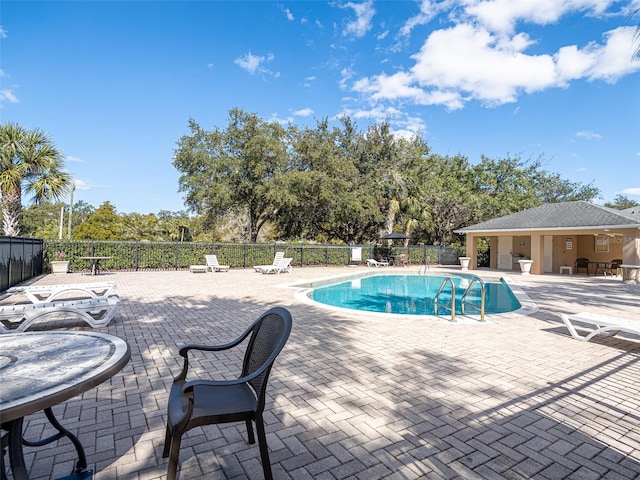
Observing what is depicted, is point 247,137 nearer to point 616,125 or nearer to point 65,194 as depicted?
point 65,194

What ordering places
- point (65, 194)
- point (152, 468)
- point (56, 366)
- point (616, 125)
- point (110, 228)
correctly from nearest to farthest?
point (56, 366) → point (152, 468) → point (65, 194) → point (616, 125) → point (110, 228)

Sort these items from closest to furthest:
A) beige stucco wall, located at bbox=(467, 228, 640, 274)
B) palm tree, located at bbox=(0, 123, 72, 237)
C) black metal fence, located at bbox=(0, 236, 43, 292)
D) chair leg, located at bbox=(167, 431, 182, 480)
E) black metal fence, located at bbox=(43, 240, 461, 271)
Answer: chair leg, located at bbox=(167, 431, 182, 480), black metal fence, located at bbox=(0, 236, 43, 292), palm tree, located at bbox=(0, 123, 72, 237), black metal fence, located at bbox=(43, 240, 461, 271), beige stucco wall, located at bbox=(467, 228, 640, 274)

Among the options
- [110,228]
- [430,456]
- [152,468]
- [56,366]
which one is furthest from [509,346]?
[110,228]

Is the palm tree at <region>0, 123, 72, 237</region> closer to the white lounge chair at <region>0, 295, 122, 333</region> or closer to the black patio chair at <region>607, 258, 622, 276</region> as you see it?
the white lounge chair at <region>0, 295, 122, 333</region>

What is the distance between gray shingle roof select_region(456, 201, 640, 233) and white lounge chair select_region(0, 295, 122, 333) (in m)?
19.2

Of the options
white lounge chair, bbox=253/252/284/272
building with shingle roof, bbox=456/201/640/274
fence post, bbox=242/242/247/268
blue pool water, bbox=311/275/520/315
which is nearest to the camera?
blue pool water, bbox=311/275/520/315

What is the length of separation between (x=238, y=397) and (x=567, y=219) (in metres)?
20.6

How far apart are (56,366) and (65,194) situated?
15.1m

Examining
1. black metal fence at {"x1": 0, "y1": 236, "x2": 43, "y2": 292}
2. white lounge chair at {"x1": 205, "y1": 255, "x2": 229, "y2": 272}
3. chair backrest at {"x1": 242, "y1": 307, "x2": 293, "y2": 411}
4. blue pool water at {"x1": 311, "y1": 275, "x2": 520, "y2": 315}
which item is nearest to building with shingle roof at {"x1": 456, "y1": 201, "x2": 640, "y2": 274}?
blue pool water at {"x1": 311, "y1": 275, "x2": 520, "y2": 315}

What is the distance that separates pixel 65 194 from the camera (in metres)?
13.8

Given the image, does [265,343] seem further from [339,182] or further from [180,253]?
[339,182]

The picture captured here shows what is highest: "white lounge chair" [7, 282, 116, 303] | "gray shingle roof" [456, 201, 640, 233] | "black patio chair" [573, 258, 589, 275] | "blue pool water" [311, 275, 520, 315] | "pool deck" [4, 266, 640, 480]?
"gray shingle roof" [456, 201, 640, 233]

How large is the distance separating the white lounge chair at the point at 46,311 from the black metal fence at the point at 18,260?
5246 mm

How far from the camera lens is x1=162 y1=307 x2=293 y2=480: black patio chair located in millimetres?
1851
